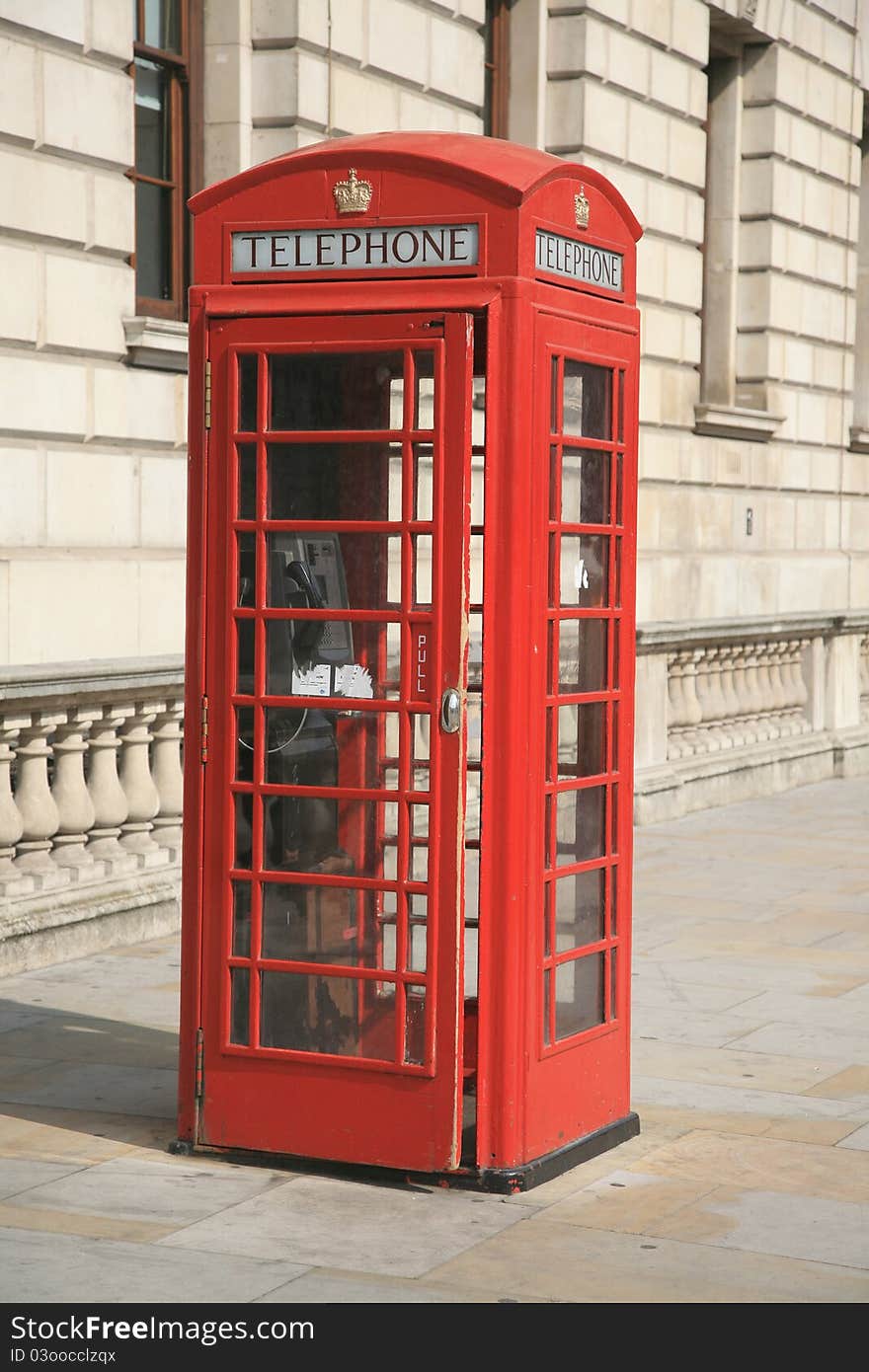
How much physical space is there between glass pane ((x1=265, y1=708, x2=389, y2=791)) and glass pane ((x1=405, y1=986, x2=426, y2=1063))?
54 cm

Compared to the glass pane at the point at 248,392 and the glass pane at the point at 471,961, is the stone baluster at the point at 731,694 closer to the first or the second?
the glass pane at the point at 471,961

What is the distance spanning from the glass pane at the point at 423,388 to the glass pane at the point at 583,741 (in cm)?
84

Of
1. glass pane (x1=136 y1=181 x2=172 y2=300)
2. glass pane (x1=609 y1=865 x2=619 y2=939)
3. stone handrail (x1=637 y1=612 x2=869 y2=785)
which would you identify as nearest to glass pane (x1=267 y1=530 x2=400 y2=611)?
glass pane (x1=609 y1=865 x2=619 y2=939)

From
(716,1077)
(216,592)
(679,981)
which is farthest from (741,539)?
(216,592)

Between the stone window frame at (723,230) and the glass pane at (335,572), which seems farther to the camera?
the stone window frame at (723,230)

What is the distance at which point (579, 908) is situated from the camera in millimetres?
5617

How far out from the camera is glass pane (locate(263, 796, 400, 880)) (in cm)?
536

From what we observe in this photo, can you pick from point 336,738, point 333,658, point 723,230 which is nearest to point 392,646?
point 333,658

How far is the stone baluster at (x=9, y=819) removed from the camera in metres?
7.99

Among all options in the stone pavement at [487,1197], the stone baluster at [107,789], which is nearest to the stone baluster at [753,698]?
the stone pavement at [487,1197]
